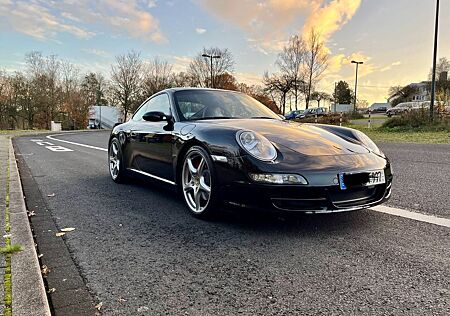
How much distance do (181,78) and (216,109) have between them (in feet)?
152

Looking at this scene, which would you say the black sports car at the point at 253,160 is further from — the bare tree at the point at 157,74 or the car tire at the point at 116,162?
the bare tree at the point at 157,74

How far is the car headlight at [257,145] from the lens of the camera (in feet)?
9.32

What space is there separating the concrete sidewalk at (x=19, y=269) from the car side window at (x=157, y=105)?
184 cm

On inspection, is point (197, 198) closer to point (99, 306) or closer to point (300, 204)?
point (300, 204)

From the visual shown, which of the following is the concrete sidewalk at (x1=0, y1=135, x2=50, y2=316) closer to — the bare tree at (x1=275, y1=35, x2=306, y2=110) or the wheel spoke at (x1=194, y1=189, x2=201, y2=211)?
the wheel spoke at (x1=194, y1=189, x2=201, y2=211)

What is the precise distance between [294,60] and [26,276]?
35516 millimetres

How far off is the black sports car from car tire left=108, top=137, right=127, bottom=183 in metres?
0.99

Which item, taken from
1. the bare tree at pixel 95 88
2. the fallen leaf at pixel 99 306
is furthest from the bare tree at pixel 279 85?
the fallen leaf at pixel 99 306

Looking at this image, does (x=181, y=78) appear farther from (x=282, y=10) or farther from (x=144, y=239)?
(x=144, y=239)

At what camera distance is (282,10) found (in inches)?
663

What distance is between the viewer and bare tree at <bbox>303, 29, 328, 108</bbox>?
33.8 m

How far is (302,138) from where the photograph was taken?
3.20 metres

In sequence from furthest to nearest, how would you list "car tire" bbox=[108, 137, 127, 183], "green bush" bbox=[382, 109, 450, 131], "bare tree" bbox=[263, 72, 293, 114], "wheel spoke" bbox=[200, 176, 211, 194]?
"bare tree" bbox=[263, 72, 293, 114] < "green bush" bbox=[382, 109, 450, 131] < "car tire" bbox=[108, 137, 127, 183] < "wheel spoke" bbox=[200, 176, 211, 194]

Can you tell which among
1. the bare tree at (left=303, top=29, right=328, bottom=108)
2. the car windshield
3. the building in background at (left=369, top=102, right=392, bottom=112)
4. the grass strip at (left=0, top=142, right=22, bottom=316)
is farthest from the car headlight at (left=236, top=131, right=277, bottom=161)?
the building in background at (left=369, top=102, right=392, bottom=112)
